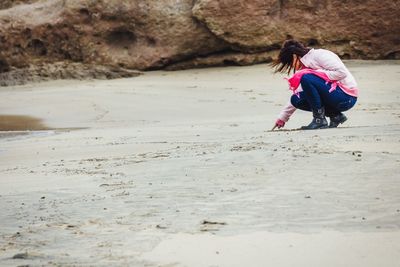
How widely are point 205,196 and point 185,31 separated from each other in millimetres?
9879

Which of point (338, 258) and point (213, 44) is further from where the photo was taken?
point (213, 44)

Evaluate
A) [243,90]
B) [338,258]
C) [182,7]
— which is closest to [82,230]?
[338,258]

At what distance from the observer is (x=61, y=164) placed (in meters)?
6.32

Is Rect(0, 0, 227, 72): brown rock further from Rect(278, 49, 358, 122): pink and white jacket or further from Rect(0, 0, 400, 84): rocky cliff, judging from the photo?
Rect(278, 49, 358, 122): pink and white jacket

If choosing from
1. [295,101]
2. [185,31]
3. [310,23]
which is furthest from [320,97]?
[185,31]

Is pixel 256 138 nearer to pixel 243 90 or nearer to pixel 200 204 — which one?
pixel 200 204

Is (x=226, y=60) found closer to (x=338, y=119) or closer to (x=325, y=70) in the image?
(x=338, y=119)

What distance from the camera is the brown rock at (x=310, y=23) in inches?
539

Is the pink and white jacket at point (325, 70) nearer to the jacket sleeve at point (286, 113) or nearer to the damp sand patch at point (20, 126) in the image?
the jacket sleeve at point (286, 113)

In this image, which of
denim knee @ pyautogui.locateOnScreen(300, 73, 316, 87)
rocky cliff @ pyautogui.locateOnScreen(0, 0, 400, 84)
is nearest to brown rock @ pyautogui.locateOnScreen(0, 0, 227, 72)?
rocky cliff @ pyautogui.locateOnScreen(0, 0, 400, 84)

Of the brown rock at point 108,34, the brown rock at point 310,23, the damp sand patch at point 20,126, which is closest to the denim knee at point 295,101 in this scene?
the damp sand patch at point 20,126

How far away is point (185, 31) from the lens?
14.2m

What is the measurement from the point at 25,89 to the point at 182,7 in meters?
2.84

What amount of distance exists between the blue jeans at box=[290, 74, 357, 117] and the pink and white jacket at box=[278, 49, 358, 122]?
1.4 inches
